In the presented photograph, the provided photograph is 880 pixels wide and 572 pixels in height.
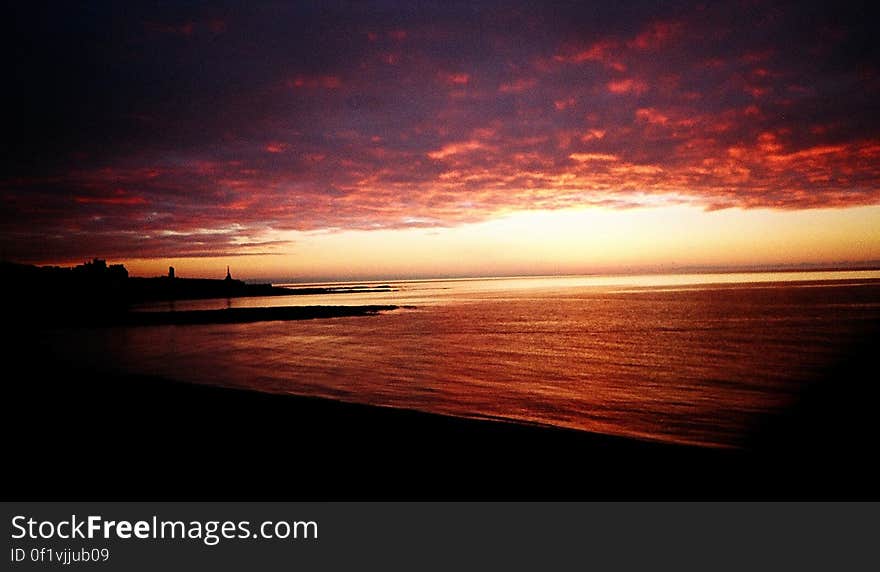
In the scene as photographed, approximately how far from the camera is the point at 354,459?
304 inches

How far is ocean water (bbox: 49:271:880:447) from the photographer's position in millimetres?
15281

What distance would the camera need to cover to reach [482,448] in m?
8.27

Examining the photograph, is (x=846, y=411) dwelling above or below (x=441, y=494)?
below

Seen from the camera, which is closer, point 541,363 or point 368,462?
point 368,462

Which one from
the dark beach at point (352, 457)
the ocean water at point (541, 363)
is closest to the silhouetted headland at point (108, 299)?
the ocean water at point (541, 363)

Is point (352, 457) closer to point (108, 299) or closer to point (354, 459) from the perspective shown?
point (354, 459)

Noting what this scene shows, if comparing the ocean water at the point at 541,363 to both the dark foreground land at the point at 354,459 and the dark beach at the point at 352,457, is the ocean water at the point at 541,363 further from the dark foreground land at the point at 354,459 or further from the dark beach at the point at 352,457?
the dark foreground land at the point at 354,459

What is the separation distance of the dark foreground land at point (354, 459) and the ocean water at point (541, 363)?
4.56 m

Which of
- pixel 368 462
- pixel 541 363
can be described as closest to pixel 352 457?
pixel 368 462

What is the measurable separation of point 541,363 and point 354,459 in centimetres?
1795

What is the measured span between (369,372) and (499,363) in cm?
672

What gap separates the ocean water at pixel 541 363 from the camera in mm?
15281
